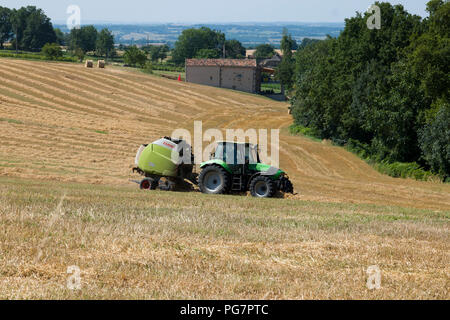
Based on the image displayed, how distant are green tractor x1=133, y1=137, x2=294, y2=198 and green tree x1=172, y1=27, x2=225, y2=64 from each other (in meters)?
143

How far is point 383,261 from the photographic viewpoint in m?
8.73

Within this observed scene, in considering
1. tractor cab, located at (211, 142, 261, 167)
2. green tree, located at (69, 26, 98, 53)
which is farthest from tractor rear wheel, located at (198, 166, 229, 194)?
green tree, located at (69, 26, 98, 53)

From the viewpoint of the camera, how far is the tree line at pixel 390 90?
31.6 metres

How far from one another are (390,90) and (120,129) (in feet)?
61.3

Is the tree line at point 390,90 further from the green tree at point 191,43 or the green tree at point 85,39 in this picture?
the green tree at point 191,43

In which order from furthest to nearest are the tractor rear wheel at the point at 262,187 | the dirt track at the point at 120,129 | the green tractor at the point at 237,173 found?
the dirt track at the point at 120,129
the green tractor at the point at 237,173
the tractor rear wheel at the point at 262,187

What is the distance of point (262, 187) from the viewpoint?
19.4 metres

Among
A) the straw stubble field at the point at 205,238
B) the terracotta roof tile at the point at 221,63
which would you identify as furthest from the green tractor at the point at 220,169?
the terracotta roof tile at the point at 221,63

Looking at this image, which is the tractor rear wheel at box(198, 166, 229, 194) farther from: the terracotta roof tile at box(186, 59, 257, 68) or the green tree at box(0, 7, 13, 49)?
the green tree at box(0, 7, 13, 49)

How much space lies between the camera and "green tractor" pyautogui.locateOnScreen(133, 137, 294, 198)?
Result: 19297mm

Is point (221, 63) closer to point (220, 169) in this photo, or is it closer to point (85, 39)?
point (85, 39)

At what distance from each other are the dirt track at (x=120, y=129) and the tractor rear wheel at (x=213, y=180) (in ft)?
11.9

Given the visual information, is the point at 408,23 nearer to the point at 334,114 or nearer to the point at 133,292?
the point at 334,114
